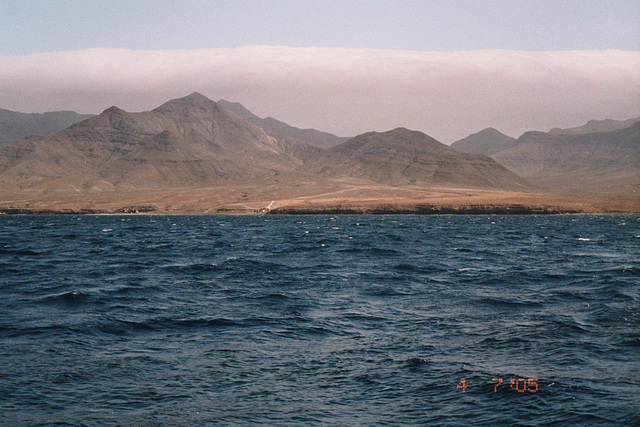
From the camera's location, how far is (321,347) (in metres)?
23.0

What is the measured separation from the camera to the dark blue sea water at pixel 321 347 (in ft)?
53.6

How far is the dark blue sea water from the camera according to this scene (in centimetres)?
1633

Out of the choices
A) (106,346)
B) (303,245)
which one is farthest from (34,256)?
(106,346)

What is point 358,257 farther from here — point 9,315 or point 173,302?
point 9,315

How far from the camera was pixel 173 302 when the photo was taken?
109 ft
